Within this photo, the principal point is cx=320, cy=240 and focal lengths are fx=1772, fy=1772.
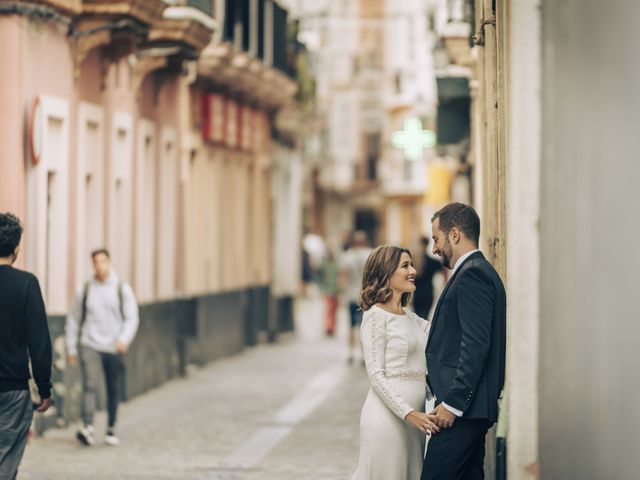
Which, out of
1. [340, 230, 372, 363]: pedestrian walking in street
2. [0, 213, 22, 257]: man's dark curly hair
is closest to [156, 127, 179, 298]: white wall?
[340, 230, 372, 363]: pedestrian walking in street

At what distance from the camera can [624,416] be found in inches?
277

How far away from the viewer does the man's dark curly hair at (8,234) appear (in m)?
9.58

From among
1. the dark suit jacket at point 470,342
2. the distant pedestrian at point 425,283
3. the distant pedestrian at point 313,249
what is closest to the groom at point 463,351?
the dark suit jacket at point 470,342

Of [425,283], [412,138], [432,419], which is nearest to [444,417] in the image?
[432,419]

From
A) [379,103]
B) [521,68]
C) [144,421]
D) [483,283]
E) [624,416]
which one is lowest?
[144,421]

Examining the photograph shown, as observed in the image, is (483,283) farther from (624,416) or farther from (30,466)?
(30,466)

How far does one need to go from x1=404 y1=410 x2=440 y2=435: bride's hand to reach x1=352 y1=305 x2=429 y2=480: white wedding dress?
166mm

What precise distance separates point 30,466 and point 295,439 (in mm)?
3185

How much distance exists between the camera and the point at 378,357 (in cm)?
852

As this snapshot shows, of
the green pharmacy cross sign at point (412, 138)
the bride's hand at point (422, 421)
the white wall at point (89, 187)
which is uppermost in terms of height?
the green pharmacy cross sign at point (412, 138)

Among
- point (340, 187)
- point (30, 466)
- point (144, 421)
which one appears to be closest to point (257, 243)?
point (144, 421)

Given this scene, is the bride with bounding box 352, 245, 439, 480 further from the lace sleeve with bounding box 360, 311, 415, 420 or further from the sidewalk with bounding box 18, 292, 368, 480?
the sidewalk with bounding box 18, 292, 368, 480

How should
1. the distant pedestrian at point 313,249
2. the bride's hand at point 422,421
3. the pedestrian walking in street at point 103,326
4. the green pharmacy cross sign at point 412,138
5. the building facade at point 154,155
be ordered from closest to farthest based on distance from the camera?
the bride's hand at point 422,421
the pedestrian walking in street at point 103,326
the building facade at point 154,155
the green pharmacy cross sign at point 412,138
the distant pedestrian at point 313,249

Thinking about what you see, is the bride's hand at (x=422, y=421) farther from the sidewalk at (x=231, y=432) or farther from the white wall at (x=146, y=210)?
the white wall at (x=146, y=210)
